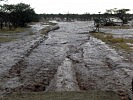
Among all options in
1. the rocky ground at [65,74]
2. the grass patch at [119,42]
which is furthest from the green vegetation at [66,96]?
the grass patch at [119,42]

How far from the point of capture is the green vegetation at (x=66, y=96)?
1065 cm

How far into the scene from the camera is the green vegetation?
10.6 m

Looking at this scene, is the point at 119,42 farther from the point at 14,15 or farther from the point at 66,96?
the point at 14,15

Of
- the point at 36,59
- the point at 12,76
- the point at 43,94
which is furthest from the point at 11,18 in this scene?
the point at 43,94

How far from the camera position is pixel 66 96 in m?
10.9

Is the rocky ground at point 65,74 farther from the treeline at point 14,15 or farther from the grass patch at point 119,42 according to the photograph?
the treeline at point 14,15

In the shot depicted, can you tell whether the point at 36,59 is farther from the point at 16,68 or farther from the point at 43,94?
the point at 43,94

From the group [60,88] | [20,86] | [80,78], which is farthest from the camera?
[80,78]

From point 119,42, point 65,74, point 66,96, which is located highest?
point 66,96

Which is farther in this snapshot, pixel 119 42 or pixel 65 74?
pixel 119 42

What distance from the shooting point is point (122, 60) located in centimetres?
2147

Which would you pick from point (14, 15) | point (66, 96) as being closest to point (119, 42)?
point (66, 96)

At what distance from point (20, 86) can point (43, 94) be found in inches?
88.5

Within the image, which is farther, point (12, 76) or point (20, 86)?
point (12, 76)
